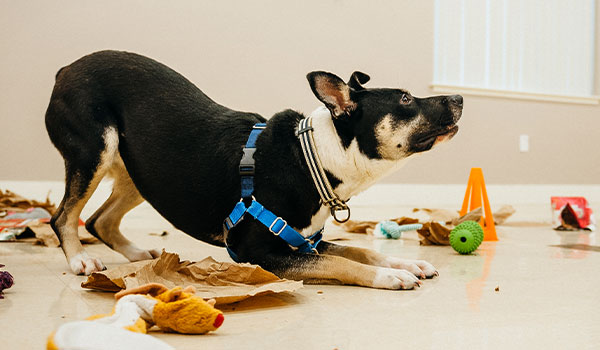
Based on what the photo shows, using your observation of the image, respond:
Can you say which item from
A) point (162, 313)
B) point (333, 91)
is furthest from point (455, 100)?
point (162, 313)

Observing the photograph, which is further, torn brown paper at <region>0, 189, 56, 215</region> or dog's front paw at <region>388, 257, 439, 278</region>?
torn brown paper at <region>0, 189, 56, 215</region>

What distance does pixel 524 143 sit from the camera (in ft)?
23.3

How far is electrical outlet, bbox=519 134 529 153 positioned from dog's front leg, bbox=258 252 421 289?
5.80m

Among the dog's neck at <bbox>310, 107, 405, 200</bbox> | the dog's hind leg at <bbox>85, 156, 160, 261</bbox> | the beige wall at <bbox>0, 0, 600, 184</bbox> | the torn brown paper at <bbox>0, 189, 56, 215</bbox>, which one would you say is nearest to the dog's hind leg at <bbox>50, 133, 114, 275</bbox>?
the dog's hind leg at <bbox>85, 156, 160, 261</bbox>

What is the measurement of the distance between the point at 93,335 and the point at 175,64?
485cm

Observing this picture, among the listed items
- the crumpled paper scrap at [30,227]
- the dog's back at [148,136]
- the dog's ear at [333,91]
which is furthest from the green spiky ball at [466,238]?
the crumpled paper scrap at [30,227]

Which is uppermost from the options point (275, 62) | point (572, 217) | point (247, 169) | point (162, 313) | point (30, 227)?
point (275, 62)

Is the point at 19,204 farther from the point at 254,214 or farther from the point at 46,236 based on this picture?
the point at 254,214

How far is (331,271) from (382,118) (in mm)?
546

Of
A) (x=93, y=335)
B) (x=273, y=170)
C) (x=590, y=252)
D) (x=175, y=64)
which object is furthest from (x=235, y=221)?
(x=175, y=64)

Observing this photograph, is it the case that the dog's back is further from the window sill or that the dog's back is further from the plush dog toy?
the window sill

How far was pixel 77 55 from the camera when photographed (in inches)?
206

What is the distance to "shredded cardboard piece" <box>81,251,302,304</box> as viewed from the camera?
1.55m

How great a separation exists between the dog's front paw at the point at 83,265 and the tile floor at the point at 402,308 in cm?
4
